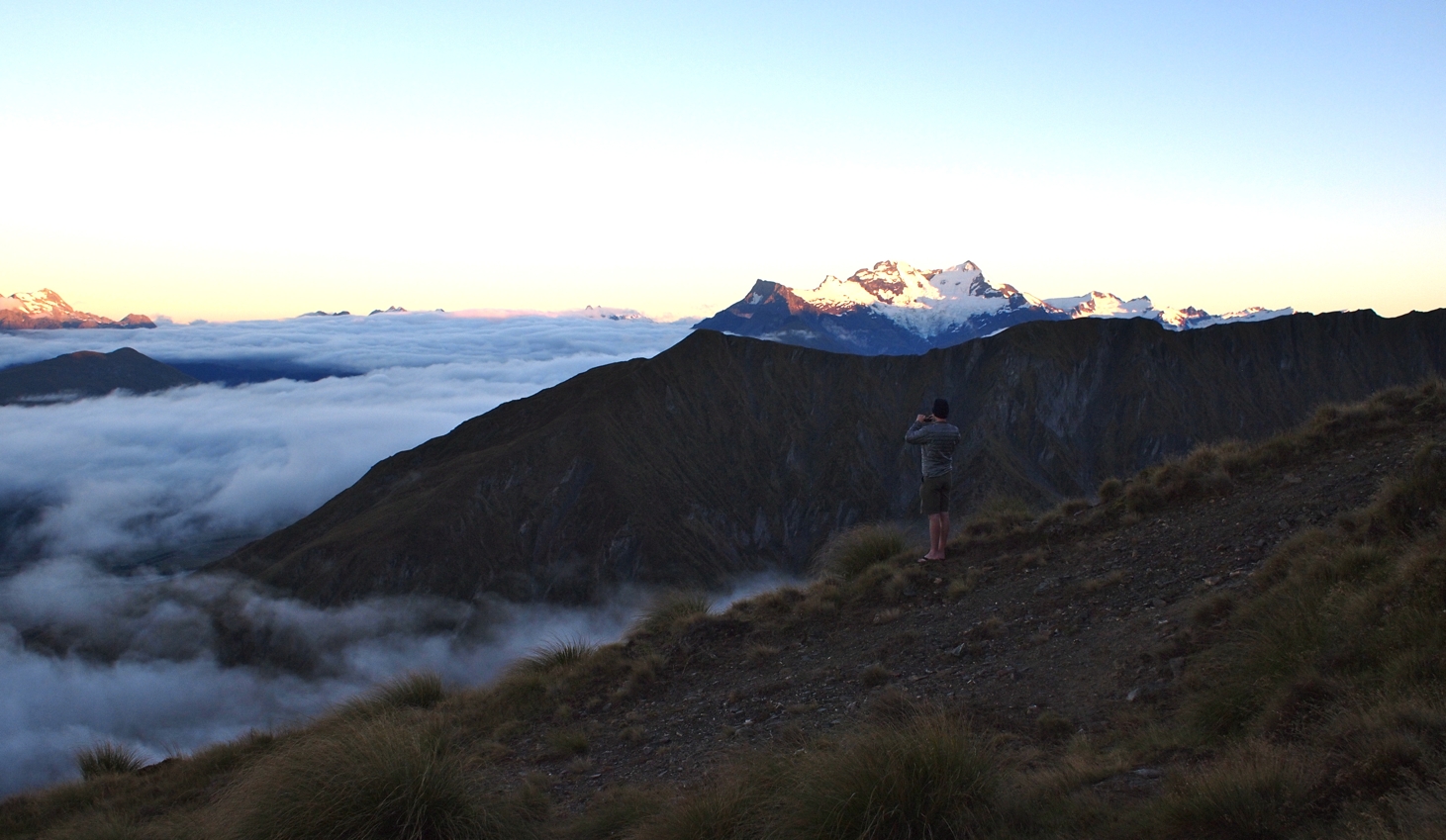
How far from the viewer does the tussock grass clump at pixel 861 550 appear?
12367 millimetres

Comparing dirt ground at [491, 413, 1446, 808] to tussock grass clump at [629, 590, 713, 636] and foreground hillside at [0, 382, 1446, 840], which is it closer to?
foreground hillside at [0, 382, 1446, 840]

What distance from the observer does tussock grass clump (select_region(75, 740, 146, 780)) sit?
38.8ft

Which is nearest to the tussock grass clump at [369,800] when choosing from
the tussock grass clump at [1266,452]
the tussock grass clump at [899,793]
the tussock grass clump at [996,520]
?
the tussock grass clump at [899,793]

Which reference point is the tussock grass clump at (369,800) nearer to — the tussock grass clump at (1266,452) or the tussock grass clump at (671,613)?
the tussock grass clump at (671,613)

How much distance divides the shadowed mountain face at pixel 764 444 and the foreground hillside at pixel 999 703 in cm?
7527

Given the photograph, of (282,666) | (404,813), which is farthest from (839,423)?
(404,813)

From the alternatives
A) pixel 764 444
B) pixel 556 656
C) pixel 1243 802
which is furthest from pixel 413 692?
pixel 764 444

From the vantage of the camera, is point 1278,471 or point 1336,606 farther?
point 1278,471

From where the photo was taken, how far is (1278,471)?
36.1 ft

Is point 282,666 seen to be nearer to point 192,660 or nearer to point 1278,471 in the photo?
point 192,660

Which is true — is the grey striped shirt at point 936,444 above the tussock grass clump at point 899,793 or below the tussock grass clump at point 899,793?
above

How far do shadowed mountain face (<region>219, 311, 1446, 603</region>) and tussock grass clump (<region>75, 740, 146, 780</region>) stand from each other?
7382 cm

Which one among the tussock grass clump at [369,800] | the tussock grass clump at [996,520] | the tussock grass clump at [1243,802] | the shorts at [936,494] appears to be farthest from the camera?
the tussock grass clump at [996,520]

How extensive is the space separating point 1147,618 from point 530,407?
99.1 m
